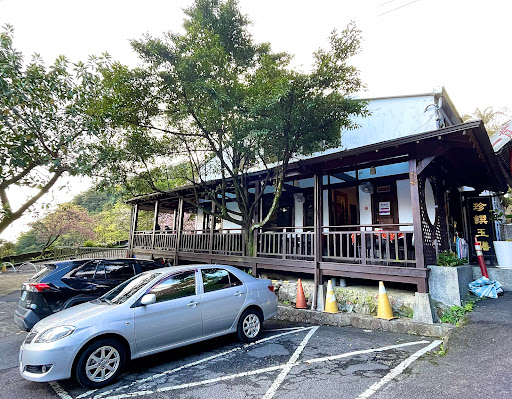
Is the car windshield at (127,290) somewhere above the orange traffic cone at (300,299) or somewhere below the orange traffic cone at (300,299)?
above

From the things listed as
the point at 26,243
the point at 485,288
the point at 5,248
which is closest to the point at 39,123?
the point at 485,288

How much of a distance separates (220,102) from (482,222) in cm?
1053

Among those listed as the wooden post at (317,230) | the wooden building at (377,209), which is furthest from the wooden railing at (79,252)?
the wooden post at (317,230)

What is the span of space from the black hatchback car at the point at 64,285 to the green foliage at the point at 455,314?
6666 mm

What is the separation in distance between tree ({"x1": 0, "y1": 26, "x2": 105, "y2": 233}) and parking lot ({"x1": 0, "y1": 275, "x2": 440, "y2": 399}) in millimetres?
4268

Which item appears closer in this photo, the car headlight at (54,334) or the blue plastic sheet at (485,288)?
the car headlight at (54,334)

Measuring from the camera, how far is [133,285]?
4703mm

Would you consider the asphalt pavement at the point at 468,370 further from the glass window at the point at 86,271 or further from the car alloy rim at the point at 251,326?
the glass window at the point at 86,271

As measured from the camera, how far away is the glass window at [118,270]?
6.33 m

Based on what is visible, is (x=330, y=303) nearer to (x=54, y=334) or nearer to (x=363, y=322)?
(x=363, y=322)

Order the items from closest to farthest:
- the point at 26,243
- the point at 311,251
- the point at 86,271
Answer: the point at 86,271 → the point at 311,251 → the point at 26,243

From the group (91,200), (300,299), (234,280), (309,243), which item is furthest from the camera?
(91,200)

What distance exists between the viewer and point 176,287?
15.2 ft

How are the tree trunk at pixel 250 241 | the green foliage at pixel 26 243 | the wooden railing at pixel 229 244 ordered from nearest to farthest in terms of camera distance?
1. the tree trunk at pixel 250 241
2. the wooden railing at pixel 229 244
3. the green foliage at pixel 26 243
